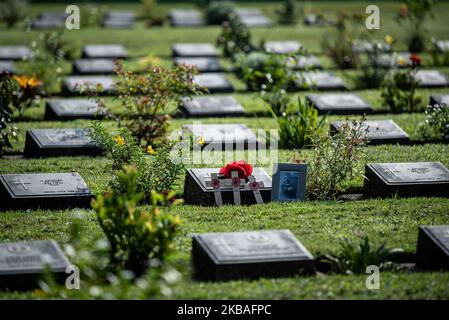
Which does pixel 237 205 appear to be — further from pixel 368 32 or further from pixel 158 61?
pixel 368 32

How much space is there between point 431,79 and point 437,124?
3400mm

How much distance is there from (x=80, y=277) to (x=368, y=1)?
17459mm

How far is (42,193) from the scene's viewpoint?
9961 millimetres

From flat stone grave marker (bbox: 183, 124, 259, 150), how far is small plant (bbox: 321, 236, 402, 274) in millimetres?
3678

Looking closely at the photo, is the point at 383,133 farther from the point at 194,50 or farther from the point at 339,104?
the point at 194,50

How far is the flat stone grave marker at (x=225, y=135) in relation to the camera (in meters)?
12.0

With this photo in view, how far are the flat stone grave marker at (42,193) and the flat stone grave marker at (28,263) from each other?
1626 millimetres

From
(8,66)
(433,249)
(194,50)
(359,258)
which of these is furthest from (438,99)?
(8,66)

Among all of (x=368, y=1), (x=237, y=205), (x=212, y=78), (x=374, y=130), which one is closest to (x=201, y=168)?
(x=237, y=205)

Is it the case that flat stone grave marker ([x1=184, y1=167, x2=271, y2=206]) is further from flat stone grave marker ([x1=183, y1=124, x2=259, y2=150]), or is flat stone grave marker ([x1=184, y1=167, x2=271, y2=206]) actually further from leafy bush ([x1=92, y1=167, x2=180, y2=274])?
leafy bush ([x1=92, y1=167, x2=180, y2=274])

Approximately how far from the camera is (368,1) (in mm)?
24062

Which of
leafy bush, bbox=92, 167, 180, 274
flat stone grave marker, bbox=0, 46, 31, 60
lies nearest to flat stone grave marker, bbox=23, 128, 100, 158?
leafy bush, bbox=92, 167, 180, 274

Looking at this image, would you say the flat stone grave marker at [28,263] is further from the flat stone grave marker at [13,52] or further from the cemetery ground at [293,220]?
the flat stone grave marker at [13,52]

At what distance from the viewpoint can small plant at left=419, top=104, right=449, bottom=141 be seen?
41.2 ft
